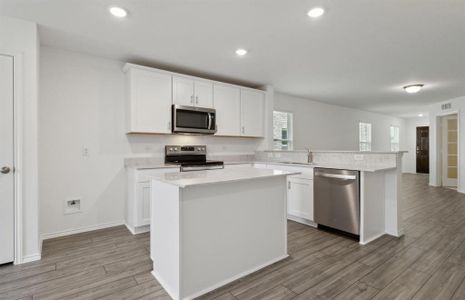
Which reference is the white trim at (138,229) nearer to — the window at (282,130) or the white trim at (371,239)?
the white trim at (371,239)

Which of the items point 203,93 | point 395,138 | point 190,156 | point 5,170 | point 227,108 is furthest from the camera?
point 395,138

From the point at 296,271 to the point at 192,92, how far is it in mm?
2945

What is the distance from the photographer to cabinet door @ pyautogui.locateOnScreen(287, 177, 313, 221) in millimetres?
3316

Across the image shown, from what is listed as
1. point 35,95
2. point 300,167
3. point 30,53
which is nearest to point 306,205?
point 300,167

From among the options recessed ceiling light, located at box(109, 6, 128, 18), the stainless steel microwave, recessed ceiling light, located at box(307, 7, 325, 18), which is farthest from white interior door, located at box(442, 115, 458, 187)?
recessed ceiling light, located at box(109, 6, 128, 18)

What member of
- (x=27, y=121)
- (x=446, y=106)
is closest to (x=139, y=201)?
(x=27, y=121)

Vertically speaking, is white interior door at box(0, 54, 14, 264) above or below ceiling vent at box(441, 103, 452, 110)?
below

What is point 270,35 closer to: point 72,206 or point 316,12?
point 316,12

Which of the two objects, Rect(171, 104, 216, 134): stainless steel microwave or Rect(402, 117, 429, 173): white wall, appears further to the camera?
Rect(402, 117, 429, 173): white wall

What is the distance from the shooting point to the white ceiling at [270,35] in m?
2.16

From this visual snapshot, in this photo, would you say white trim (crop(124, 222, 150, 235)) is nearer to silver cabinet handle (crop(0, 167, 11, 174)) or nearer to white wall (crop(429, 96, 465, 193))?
silver cabinet handle (crop(0, 167, 11, 174))

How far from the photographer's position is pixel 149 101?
336cm

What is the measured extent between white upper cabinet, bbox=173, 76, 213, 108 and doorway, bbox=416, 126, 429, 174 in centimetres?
994

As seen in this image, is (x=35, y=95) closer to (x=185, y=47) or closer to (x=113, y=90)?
(x=113, y=90)
